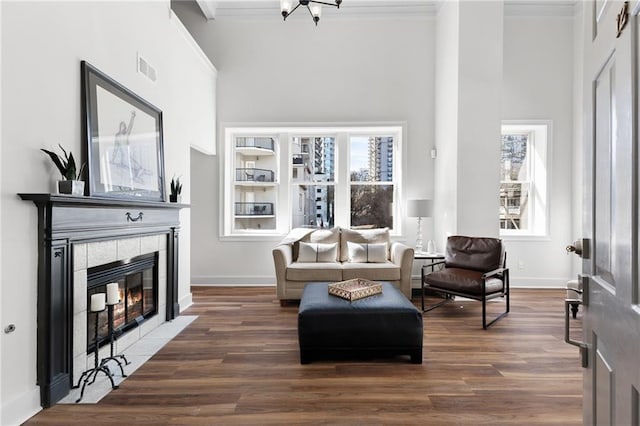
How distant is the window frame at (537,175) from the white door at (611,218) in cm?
465

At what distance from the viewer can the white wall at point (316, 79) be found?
5.44 metres

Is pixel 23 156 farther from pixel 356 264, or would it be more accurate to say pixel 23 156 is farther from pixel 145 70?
pixel 356 264

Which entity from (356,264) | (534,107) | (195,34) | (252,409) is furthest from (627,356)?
(195,34)

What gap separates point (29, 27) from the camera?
2059mm

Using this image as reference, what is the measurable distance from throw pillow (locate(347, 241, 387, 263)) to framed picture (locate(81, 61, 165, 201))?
250cm

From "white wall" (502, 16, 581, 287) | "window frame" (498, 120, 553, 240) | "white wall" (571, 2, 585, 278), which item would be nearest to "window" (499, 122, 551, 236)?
"window frame" (498, 120, 553, 240)

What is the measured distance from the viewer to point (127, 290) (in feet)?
10.4

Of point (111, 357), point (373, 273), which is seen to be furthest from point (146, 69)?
point (373, 273)

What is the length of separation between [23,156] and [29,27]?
2.46 feet

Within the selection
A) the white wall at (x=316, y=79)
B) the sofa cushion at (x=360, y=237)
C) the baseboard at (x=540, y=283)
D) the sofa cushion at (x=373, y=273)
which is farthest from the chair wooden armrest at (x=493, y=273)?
the baseboard at (x=540, y=283)

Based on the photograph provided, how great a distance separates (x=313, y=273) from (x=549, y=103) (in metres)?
4.36

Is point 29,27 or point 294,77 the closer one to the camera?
point 29,27

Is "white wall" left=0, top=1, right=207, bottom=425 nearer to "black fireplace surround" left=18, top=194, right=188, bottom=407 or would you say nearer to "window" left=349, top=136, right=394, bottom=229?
"black fireplace surround" left=18, top=194, right=188, bottom=407

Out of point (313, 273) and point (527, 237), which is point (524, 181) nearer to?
point (527, 237)
